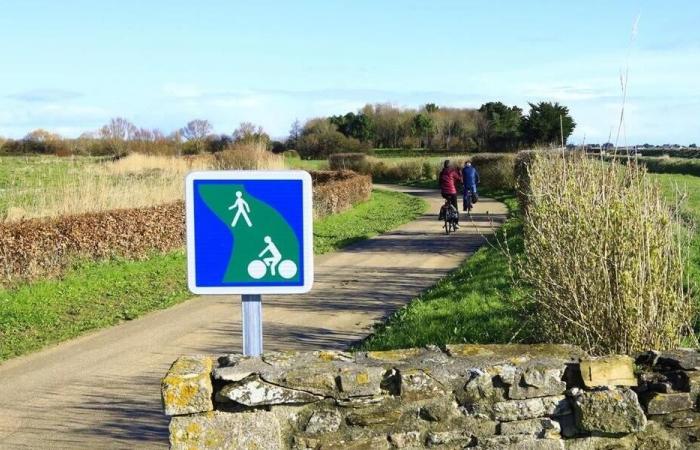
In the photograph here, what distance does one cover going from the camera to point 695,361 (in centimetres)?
417

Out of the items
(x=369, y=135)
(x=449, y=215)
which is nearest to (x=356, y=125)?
Answer: (x=369, y=135)

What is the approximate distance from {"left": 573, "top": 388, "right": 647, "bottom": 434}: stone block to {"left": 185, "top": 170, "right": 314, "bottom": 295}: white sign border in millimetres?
1577

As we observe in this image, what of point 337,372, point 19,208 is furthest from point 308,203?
point 19,208

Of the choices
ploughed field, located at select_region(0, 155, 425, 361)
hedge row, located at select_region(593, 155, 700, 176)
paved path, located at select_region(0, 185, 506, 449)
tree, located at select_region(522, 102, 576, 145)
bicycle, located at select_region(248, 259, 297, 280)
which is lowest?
paved path, located at select_region(0, 185, 506, 449)

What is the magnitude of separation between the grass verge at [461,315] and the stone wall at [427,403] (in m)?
2.62

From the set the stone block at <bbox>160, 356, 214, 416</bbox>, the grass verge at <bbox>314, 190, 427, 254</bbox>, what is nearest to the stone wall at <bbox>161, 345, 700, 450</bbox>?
the stone block at <bbox>160, 356, 214, 416</bbox>

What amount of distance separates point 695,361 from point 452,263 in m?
10.3

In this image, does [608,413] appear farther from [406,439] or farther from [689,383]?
[406,439]

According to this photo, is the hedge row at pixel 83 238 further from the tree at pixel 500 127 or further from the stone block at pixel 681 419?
the tree at pixel 500 127

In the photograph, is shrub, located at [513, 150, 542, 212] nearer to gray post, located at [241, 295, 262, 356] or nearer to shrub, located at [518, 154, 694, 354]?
shrub, located at [518, 154, 694, 354]

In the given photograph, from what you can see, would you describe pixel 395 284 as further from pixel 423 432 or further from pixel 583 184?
pixel 423 432

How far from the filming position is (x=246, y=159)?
91.9 ft

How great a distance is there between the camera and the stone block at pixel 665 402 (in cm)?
396

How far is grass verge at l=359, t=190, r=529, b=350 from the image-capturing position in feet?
25.3
